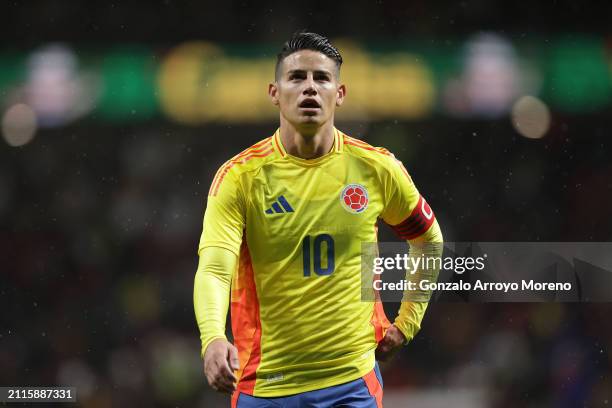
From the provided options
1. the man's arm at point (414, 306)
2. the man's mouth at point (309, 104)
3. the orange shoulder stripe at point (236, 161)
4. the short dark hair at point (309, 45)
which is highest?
the short dark hair at point (309, 45)

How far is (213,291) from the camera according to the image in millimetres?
2141

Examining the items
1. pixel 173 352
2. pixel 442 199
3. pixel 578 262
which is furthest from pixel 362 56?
pixel 173 352

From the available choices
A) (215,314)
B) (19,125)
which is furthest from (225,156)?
(215,314)

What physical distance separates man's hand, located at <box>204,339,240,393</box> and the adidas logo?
51 cm

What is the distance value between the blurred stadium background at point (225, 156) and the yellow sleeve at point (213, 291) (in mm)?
1683

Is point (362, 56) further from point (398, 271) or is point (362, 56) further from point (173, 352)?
point (173, 352)

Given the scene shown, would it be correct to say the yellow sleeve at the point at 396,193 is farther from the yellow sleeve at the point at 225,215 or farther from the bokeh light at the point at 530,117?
the bokeh light at the point at 530,117

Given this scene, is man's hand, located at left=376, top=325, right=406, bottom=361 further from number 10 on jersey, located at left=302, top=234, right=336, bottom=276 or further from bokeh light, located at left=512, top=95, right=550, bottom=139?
→ bokeh light, located at left=512, top=95, right=550, bottom=139

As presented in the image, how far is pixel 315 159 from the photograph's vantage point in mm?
2441

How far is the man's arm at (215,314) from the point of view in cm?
194

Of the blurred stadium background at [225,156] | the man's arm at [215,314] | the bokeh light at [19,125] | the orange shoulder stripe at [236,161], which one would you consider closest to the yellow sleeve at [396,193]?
the orange shoulder stripe at [236,161]

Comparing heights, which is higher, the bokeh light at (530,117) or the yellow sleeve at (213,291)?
the bokeh light at (530,117)

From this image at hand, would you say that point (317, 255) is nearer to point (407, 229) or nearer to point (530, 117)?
point (407, 229)

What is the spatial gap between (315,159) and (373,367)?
619 millimetres
